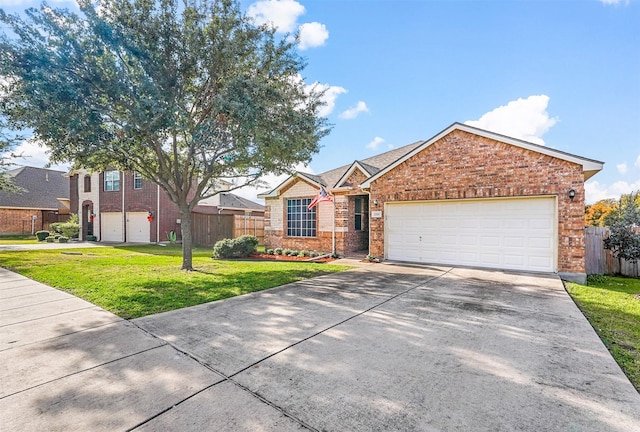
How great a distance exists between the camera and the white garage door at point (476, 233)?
30.8ft

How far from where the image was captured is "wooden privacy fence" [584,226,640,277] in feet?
35.4

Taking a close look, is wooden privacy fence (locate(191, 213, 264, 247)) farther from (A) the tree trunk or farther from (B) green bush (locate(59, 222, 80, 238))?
(B) green bush (locate(59, 222, 80, 238))

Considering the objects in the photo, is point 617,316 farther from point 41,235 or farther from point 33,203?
point 33,203

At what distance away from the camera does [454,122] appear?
10508 mm

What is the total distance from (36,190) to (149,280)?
3214cm

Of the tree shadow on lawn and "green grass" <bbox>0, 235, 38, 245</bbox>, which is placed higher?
"green grass" <bbox>0, 235, 38, 245</bbox>

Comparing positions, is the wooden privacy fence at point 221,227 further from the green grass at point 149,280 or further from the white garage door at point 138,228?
the green grass at point 149,280

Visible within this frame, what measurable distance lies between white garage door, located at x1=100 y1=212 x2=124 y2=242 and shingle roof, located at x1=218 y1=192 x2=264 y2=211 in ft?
23.8

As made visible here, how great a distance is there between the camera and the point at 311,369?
3.28m

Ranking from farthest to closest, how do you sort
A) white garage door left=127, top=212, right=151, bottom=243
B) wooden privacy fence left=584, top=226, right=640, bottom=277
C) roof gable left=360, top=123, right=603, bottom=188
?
white garage door left=127, top=212, right=151, bottom=243 → wooden privacy fence left=584, top=226, right=640, bottom=277 → roof gable left=360, top=123, right=603, bottom=188

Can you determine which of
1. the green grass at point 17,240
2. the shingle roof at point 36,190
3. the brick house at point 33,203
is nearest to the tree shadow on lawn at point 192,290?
the green grass at point 17,240

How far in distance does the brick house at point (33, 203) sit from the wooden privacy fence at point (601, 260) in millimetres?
38308

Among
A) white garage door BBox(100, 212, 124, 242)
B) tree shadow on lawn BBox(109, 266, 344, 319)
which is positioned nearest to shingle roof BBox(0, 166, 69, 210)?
white garage door BBox(100, 212, 124, 242)

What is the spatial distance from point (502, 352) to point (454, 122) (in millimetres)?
8640
